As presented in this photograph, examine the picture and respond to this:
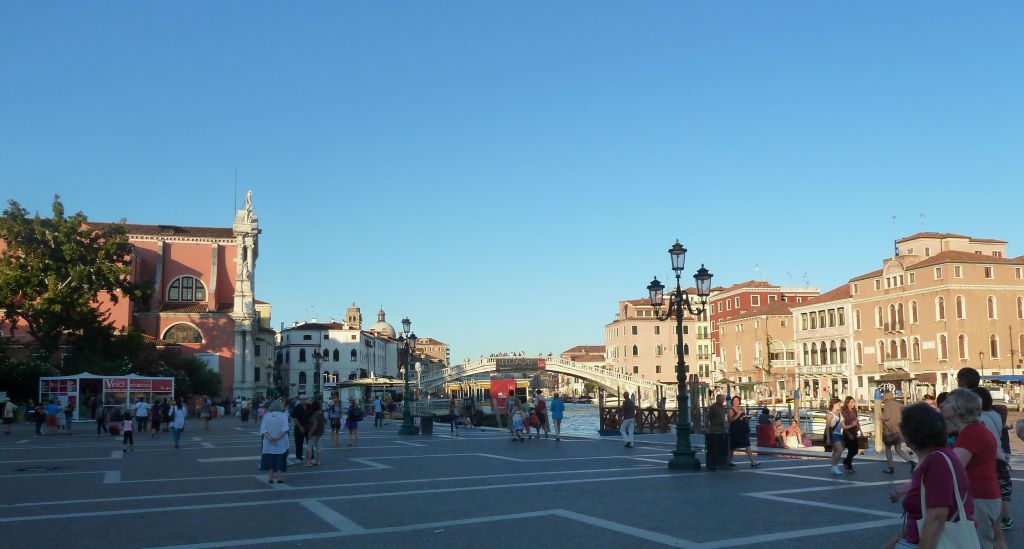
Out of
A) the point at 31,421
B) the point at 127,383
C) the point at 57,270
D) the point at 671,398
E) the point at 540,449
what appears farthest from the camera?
the point at 671,398

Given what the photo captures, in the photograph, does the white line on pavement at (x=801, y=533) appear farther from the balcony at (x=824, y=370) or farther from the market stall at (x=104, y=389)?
the balcony at (x=824, y=370)

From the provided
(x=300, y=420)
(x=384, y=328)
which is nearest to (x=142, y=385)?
(x=300, y=420)

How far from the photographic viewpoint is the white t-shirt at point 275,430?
15.3 meters

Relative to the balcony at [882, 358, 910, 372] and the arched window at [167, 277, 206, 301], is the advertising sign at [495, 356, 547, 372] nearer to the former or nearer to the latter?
the arched window at [167, 277, 206, 301]

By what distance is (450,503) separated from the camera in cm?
1257

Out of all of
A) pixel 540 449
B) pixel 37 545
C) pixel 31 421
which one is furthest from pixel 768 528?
pixel 31 421

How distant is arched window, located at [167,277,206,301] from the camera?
64375mm

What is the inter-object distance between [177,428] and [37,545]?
16.3 m

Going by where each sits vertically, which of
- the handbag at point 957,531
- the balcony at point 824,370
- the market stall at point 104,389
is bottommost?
the handbag at point 957,531

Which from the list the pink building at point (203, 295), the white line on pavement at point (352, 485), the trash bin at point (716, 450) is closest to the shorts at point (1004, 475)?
the white line on pavement at point (352, 485)

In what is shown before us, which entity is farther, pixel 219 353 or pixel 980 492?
pixel 219 353

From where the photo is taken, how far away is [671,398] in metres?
91.6

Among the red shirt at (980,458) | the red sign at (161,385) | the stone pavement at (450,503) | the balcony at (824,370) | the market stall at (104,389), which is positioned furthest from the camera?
the balcony at (824,370)

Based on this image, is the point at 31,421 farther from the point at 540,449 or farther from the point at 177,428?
the point at 540,449
